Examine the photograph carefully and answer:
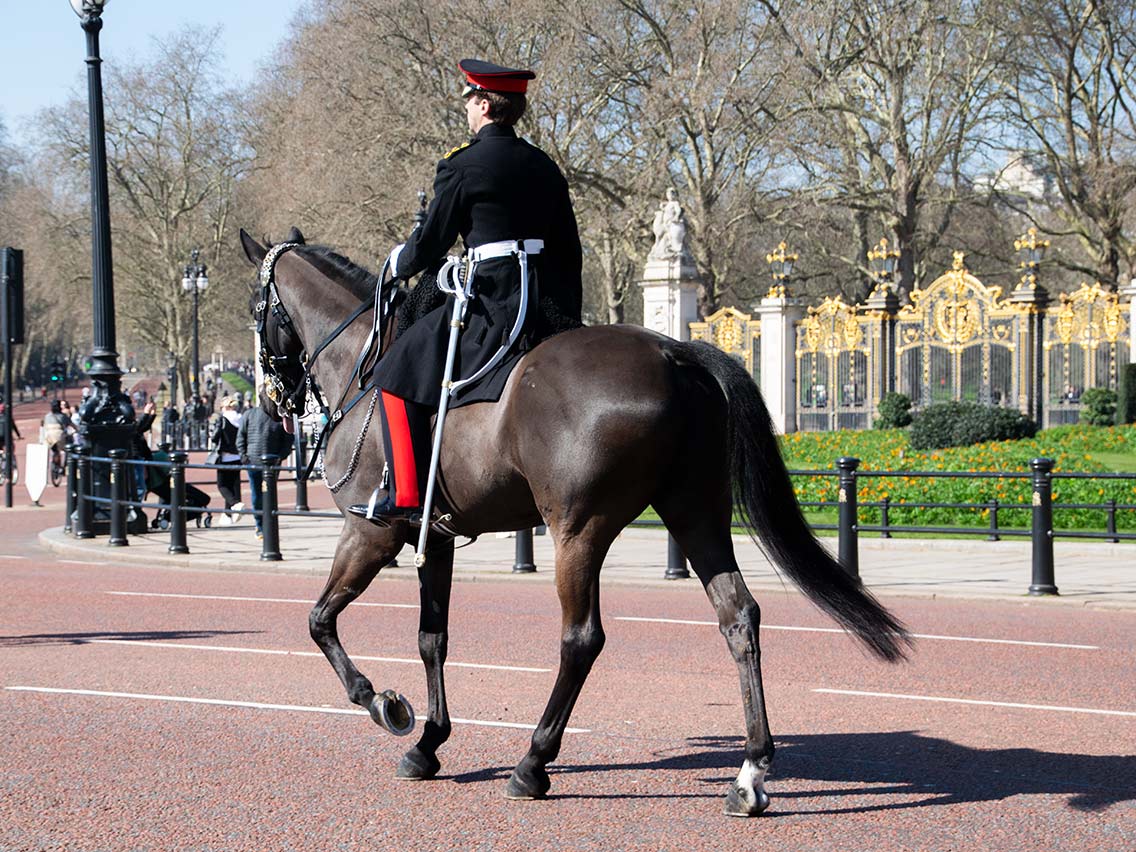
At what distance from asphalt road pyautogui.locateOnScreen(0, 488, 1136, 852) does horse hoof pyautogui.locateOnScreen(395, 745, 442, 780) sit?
9cm

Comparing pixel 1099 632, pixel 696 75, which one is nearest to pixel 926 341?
pixel 696 75

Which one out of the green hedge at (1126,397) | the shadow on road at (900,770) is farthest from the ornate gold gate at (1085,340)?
the shadow on road at (900,770)

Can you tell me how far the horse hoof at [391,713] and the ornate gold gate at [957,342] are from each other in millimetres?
26491

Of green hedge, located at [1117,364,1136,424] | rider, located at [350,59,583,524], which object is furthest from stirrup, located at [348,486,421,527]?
green hedge, located at [1117,364,1136,424]

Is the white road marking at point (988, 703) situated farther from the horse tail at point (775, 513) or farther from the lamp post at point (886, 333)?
the lamp post at point (886, 333)

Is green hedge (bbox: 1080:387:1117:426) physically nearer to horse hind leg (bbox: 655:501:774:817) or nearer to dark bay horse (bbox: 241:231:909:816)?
dark bay horse (bbox: 241:231:909:816)

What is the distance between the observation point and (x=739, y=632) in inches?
218

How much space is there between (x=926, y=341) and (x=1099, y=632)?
73.2 ft

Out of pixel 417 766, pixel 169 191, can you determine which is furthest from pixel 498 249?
pixel 169 191

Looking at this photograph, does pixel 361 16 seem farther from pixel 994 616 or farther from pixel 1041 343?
pixel 994 616

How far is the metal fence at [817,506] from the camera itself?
12.8 meters

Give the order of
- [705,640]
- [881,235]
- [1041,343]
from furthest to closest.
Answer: [881,235] < [1041,343] < [705,640]

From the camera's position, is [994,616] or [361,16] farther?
[361,16]

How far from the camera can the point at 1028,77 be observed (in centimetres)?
4259
